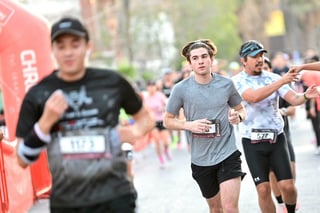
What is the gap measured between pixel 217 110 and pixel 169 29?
40226 millimetres

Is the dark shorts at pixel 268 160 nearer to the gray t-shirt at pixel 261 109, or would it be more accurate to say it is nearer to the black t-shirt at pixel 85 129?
the gray t-shirt at pixel 261 109

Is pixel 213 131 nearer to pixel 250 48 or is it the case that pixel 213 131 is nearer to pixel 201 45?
pixel 201 45

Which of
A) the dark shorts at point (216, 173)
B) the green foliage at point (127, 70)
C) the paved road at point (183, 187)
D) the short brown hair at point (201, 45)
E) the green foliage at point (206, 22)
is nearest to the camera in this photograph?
the dark shorts at point (216, 173)

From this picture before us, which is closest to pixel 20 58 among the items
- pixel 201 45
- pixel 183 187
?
pixel 183 187

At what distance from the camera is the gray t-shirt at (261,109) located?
8086mm

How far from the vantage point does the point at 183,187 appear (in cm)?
1294

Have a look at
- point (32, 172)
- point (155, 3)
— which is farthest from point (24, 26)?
point (155, 3)

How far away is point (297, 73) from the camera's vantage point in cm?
748

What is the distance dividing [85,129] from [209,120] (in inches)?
109

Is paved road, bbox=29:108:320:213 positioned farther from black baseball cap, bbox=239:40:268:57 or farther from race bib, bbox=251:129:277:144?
black baseball cap, bbox=239:40:268:57

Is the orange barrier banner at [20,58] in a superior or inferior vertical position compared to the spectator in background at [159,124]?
superior

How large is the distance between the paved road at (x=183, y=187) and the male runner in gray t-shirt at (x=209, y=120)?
7.99 ft

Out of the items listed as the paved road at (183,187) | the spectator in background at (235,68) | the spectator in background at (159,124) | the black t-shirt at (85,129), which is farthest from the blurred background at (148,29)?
the black t-shirt at (85,129)

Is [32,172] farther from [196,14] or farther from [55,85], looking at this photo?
[196,14]
